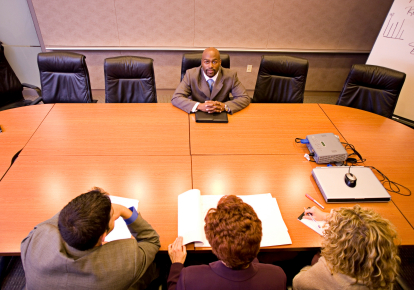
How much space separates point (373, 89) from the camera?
8.99ft

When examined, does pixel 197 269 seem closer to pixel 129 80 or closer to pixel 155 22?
pixel 129 80

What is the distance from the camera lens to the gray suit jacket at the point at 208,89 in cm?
258

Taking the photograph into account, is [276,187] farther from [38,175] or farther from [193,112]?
[38,175]

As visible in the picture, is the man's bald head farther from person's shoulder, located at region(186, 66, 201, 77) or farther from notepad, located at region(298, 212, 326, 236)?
notepad, located at region(298, 212, 326, 236)

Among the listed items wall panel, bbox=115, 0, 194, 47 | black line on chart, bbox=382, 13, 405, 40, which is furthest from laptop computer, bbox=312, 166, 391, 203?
wall panel, bbox=115, 0, 194, 47

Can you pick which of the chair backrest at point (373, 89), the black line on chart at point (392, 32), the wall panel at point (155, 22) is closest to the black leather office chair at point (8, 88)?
the wall panel at point (155, 22)

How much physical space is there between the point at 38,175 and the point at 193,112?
1.29 meters

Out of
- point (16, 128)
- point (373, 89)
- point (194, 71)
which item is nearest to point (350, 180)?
point (373, 89)

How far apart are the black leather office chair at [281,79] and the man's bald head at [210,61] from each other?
1.86ft

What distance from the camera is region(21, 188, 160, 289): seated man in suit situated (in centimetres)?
103

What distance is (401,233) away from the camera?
1.53m

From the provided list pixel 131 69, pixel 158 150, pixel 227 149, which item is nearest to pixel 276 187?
pixel 227 149

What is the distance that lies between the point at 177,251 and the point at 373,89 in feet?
8.30

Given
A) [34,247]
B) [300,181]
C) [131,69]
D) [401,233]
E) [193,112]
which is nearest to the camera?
[34,247]
